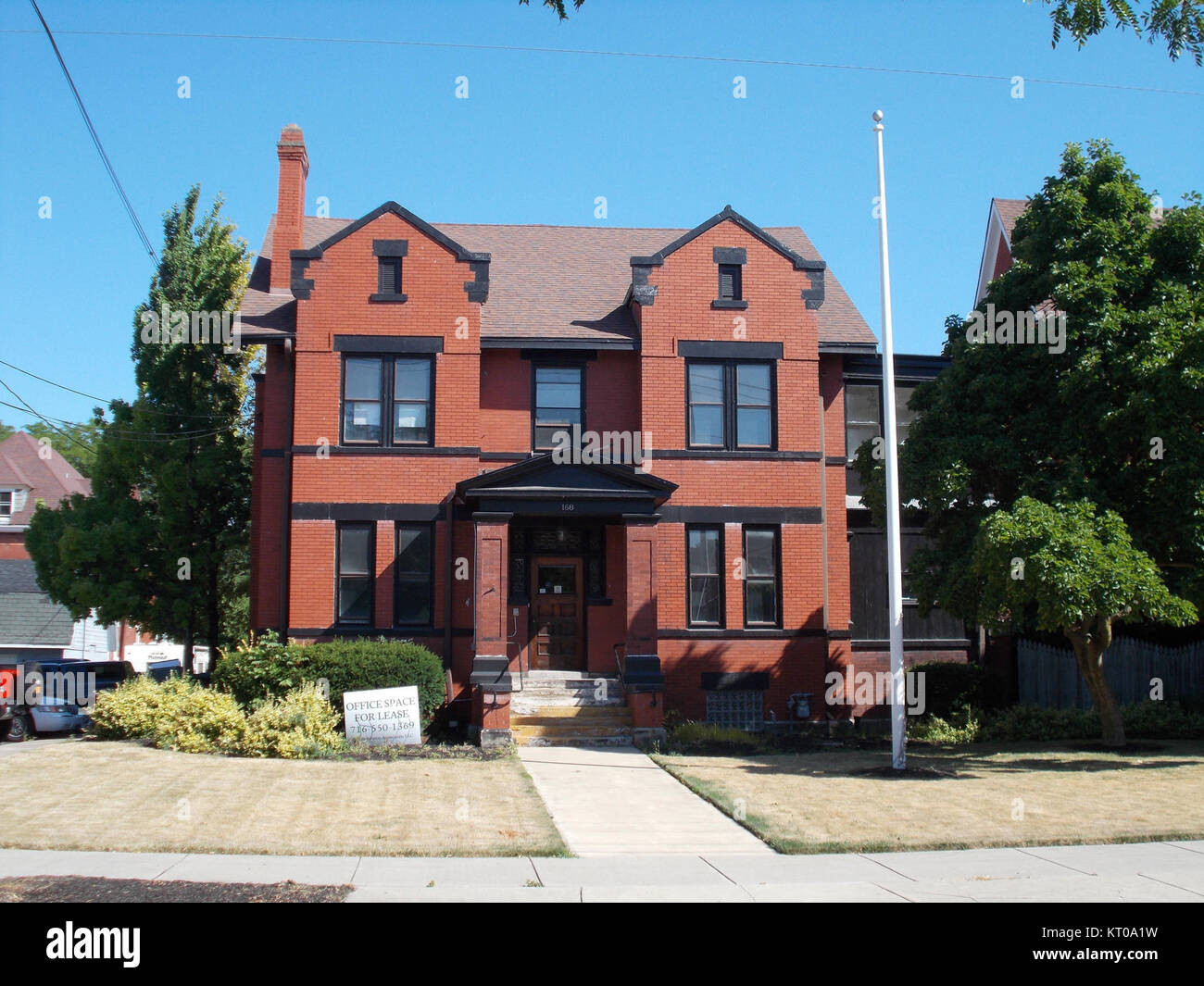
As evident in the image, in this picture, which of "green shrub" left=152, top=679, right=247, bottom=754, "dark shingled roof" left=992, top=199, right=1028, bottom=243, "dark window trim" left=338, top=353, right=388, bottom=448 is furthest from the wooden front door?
"dark shingled roof" left=992, top=199, right=1028, bottom=243

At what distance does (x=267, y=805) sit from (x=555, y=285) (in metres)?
13.9

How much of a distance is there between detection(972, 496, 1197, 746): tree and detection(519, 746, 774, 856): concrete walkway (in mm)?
5140

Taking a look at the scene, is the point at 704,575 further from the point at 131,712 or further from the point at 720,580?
the point at 131,712

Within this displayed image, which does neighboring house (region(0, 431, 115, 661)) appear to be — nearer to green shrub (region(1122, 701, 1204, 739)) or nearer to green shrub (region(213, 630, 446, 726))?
green shrub (region(213, 630, 446, 726))

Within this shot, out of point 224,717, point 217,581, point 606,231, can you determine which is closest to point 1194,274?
point 606,231

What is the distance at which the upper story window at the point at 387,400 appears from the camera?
810 inches

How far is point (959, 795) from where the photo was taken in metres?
13.6

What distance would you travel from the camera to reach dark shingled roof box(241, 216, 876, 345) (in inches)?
844

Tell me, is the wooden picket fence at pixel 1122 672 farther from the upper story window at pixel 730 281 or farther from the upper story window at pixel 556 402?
the upper story window at pixel 556 402

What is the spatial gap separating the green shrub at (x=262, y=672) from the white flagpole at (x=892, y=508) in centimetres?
937

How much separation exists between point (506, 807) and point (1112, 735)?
407 inches

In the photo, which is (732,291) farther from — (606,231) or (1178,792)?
(1178,792)

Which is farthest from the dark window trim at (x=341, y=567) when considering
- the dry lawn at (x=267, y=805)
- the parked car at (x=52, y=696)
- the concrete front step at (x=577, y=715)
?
the parked car at (x=52, y=696)
